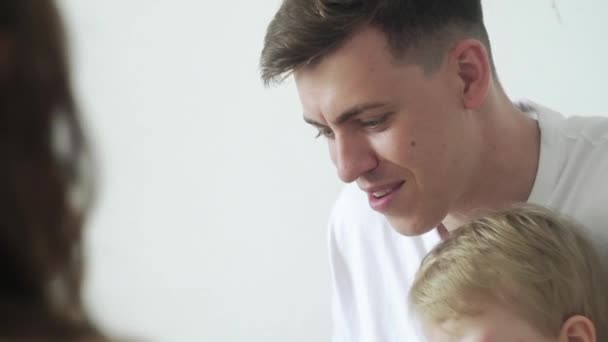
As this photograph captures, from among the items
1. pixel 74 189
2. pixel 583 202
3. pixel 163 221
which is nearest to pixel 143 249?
pixel 163 221

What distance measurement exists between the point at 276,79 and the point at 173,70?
1.50 ft

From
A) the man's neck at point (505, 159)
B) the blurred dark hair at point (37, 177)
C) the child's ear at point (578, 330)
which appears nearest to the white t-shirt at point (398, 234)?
the man's neck at point (505, 159)

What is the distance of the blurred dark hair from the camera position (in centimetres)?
33

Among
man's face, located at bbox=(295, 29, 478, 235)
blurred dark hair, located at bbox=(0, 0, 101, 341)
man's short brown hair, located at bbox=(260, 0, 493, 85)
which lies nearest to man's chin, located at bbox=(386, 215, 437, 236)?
man's face, located at bbox=(295, 29, 478, 235)

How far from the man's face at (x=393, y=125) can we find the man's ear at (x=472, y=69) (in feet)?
0.04

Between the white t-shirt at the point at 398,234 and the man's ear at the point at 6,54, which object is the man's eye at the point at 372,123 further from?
the man's ear at the point at 6,54

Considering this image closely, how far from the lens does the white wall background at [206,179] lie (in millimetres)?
1509

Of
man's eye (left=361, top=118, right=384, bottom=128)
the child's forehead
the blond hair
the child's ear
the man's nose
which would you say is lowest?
the child's ear

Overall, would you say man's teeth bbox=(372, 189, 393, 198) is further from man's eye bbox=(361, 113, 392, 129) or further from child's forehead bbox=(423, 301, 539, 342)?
child's forehead bbox=(423, 301, 539, 342)

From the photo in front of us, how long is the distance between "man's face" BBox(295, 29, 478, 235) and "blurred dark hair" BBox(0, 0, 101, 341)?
0.72m

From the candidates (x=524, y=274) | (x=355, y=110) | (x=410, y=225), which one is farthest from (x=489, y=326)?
(x=355, y=110)

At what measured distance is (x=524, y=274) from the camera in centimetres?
95

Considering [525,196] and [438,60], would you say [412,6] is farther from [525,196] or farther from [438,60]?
[525,196]

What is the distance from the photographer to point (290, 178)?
5.24ft
